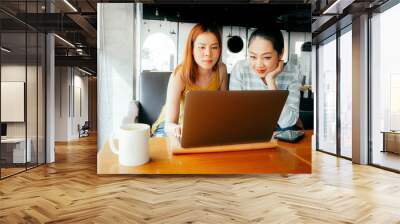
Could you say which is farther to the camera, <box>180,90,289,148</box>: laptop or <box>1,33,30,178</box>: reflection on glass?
<box>1,33,30,178</box>: reflection on glass

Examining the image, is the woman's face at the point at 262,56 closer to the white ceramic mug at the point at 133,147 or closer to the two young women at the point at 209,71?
the two young women at the point at 209,71

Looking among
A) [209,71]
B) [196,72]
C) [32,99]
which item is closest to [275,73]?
[209,71]

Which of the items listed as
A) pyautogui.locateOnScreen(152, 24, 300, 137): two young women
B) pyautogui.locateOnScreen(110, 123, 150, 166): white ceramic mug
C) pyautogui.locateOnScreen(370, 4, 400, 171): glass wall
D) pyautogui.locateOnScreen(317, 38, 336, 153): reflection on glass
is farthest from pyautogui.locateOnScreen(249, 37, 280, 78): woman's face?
pyautogui.locateOnScreen(317, 38, 336, 153): reflection on glass

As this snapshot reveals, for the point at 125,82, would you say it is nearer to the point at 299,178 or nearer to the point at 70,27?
the point at 299,178

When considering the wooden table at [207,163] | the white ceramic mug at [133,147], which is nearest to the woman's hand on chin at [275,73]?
the wooden table at [207,163]

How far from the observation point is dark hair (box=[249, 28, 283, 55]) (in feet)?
9.86

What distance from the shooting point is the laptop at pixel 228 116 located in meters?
2.74

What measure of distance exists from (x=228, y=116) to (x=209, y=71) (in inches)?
19.4

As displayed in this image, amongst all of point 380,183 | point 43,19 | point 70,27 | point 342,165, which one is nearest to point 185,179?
point 380,183

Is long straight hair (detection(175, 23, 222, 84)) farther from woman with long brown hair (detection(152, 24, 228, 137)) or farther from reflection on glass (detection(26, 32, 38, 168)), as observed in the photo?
reflection on glass (detection(26, 32, 38, 168))

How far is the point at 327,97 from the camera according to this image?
7.58 meters

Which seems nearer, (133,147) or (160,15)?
(133,147)

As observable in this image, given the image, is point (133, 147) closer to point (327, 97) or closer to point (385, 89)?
point (385, 89)

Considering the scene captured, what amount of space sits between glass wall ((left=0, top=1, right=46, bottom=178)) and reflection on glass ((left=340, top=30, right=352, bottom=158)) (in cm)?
574
